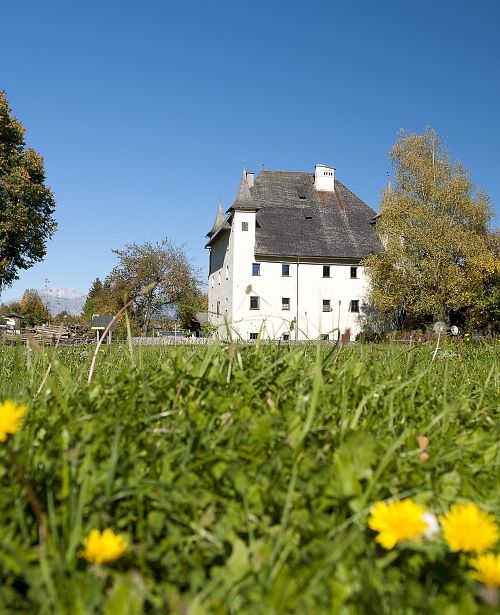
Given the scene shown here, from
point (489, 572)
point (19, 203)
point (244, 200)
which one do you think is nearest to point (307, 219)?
point (244, 200)

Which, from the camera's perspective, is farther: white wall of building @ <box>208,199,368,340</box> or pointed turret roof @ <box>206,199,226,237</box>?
pointed turret roof @ <box>206,199,226,237</box>

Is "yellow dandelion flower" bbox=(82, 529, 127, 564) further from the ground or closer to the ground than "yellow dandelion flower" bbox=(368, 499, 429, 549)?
closer to the ground

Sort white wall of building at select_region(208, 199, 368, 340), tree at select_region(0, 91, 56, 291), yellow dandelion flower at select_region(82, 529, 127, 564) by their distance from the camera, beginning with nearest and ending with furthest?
yellow dandelion flower at select_region(82, 529, 127, 564) < tree at select_region(0, 91, 56, 291) < white wall of building at select_region(208, 199, 368, 340)

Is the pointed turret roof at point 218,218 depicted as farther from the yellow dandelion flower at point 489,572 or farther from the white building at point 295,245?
the yellow dandelion flower at point 489,572

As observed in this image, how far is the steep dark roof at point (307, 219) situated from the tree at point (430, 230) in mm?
9134

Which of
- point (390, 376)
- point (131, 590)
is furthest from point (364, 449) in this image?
point (390, 376)

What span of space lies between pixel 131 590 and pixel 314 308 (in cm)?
4573

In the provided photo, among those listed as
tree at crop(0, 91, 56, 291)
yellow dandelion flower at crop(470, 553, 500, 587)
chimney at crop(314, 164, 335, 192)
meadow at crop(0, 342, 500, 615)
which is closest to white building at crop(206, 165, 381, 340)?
chimney at crop(314, 164, 335, 192)

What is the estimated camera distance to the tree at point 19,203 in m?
33.5

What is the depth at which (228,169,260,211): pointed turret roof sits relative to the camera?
45.2 meters

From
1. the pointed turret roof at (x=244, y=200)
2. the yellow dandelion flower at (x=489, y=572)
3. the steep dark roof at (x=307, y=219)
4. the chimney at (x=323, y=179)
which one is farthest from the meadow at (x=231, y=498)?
the chimney at (x=323, y=179)

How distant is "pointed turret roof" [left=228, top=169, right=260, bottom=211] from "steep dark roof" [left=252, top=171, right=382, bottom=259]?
0.45 meters

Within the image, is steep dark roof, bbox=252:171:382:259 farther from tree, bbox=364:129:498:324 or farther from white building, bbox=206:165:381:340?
tree, bbox=364:129:498:324

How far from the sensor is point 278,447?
1.54 m
